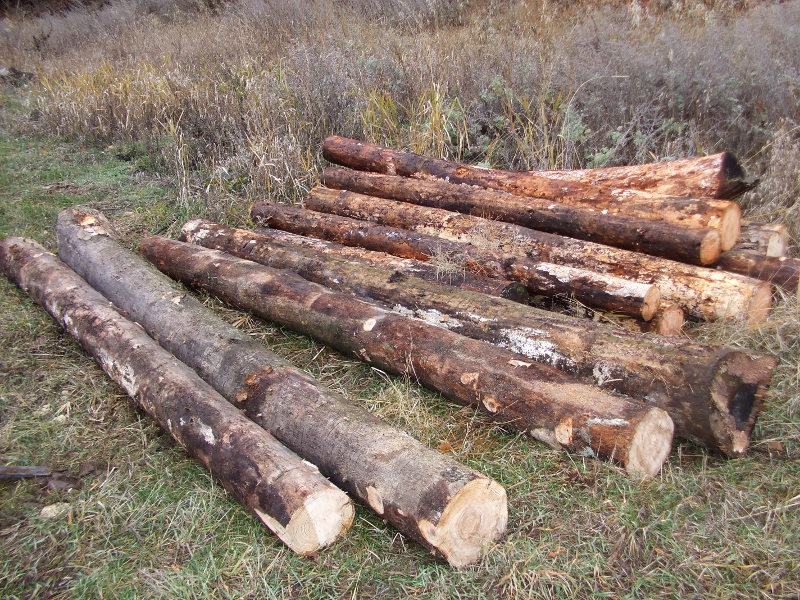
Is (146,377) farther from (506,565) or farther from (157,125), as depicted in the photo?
(157,125)

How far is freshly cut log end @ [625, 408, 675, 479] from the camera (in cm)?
260

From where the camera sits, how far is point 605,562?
231 centimetres

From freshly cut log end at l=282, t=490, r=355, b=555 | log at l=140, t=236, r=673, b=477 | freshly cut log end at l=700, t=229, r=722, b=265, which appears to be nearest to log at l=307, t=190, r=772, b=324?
freshly cut log end at l=700, t=229, r=722, b=265

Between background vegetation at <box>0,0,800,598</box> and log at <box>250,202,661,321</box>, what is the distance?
0.53 m

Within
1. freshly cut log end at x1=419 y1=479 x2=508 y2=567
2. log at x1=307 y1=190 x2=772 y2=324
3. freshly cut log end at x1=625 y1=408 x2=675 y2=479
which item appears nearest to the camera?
freshly cut log end at x1=419 y1=479 x2=508 y2=567

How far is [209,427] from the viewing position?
2793 mm

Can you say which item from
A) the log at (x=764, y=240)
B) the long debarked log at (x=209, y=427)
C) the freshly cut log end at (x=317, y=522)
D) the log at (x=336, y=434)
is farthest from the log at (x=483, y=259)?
the freshly cut log end at (x=317, y=522)

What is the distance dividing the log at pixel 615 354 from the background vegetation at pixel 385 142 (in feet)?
0.74

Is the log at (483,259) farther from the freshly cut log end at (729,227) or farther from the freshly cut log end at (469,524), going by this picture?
the freshly cut log end at (469,524)

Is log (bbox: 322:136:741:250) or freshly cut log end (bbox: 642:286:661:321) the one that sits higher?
log (bbox: 322:136:741:250)

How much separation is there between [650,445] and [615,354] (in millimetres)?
A: 512

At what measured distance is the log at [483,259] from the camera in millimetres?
3469

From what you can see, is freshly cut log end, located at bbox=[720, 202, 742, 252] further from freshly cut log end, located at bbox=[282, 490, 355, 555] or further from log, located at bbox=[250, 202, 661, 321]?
freshly cut log end, located at bbox=[282, 490, 355, 555]

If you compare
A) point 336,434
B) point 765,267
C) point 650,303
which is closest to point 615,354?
point 650,303
